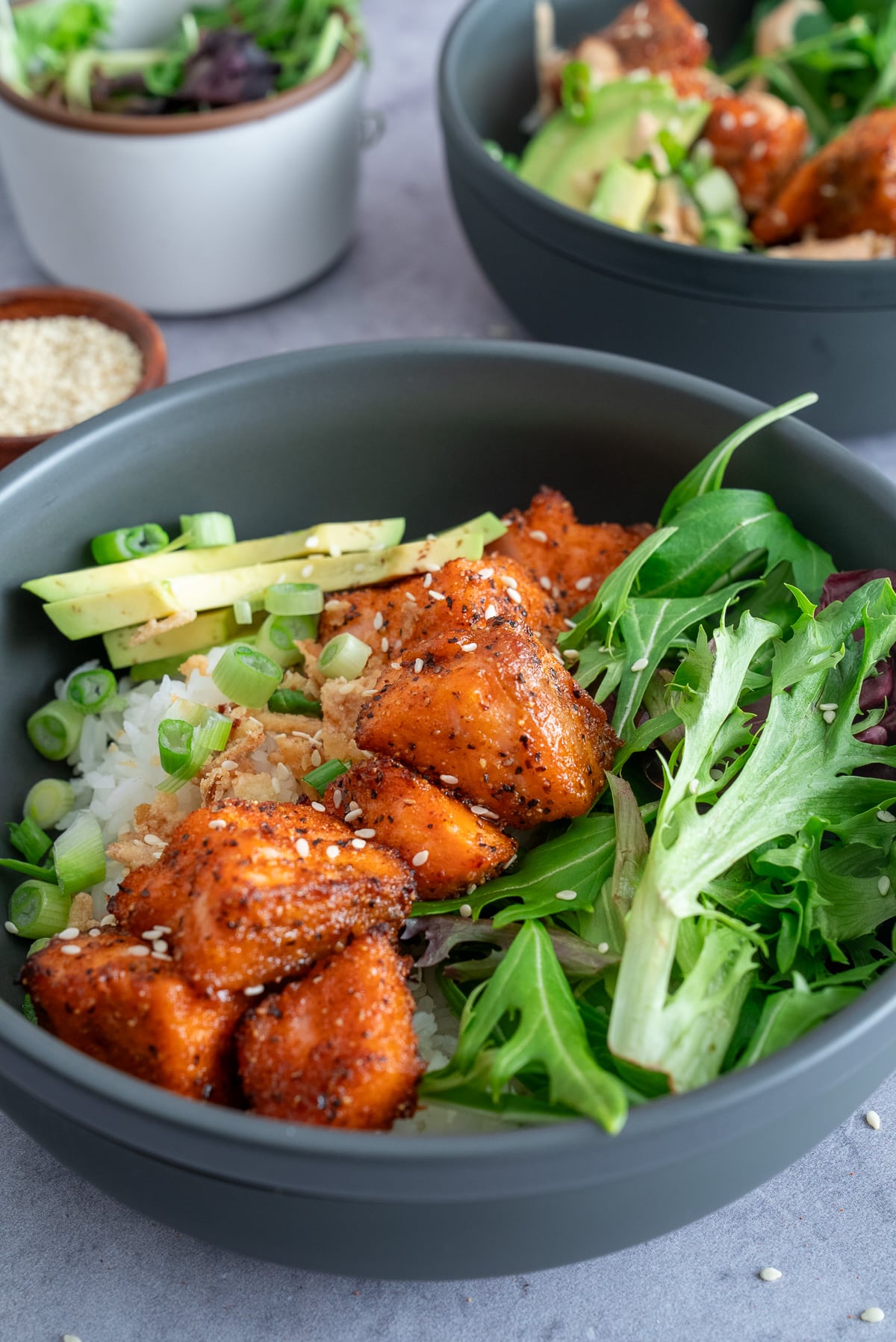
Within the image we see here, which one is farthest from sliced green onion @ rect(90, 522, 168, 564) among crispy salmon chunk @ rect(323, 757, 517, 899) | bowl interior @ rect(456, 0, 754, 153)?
bowl interior @ rect(456, 0, 754, 153)

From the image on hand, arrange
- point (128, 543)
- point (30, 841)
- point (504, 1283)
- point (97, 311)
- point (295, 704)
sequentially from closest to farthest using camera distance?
point (504, 1283), point (30, 841), point (295, 704), point (128, 543), point (97, 311)

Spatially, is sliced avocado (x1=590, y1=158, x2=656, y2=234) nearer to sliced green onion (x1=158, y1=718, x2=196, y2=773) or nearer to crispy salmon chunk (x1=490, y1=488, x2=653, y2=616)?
crispy salmon chunk (x1=490, y1=488, x2=653, y2=616)

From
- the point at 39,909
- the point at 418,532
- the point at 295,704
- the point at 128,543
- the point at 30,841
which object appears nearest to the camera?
the point at 39,909

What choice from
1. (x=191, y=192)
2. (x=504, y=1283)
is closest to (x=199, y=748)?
(x=504, y=1283)

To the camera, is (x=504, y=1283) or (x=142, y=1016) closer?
(x=142, y=1016)

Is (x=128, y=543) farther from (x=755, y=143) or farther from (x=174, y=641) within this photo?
(x=755, y=143)

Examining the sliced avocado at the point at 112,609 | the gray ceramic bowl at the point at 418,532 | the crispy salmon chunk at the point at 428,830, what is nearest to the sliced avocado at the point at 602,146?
the gray ceramic bowl at the point at 418,532

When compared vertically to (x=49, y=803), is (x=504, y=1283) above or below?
below
